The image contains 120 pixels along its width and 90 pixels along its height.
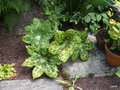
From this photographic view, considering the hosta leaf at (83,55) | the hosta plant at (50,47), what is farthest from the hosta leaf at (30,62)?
the hosta leaf at (83,55)

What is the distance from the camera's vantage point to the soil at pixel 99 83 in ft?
9.28

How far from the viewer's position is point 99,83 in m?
2.88

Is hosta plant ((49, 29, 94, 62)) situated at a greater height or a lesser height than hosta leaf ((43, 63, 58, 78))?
greater

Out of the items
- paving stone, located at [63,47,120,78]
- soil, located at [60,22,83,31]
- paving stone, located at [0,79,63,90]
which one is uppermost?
soil, located at [60,22,83,31]

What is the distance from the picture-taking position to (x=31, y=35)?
305 cm

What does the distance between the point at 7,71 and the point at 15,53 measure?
34cm

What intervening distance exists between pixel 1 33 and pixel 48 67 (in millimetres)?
952

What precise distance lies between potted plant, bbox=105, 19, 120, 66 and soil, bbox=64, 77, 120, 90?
0.74 ft

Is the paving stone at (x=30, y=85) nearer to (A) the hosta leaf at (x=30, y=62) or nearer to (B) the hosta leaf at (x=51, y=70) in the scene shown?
(B) the hosta leaf at (x=51, y=70)

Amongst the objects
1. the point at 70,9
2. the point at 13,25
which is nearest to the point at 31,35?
the point at 13,25

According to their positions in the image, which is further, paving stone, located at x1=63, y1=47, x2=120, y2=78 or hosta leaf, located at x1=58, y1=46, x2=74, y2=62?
paving stone, located at x1=63, y1=47, x2=120, y2=78

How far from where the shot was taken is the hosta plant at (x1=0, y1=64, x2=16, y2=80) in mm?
2781

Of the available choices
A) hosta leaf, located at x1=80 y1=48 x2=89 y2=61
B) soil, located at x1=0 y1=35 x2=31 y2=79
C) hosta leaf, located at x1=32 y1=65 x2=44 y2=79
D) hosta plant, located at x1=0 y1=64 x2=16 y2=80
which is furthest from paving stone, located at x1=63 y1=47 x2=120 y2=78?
hosta plant, located at x1=0 y1=64 x2=16 y2=80

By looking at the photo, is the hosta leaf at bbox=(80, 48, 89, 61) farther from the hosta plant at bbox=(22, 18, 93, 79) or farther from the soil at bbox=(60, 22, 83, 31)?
the soil at bbox=(60, 22, 83, 31)
